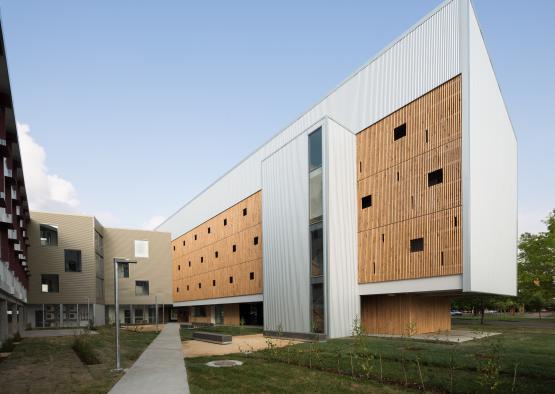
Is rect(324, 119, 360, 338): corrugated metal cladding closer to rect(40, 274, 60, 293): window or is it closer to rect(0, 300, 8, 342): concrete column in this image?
rect(0, 300, 8, 342): concrete column

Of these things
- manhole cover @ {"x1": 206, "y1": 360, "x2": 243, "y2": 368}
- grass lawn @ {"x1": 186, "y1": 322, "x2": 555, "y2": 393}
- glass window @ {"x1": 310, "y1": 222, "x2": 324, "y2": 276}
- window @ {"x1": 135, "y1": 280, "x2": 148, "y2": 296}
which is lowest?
window @ {"x1": 135, "y1": 280, "x2": 148, "y2": 296}

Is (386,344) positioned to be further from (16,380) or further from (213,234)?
(213,234)

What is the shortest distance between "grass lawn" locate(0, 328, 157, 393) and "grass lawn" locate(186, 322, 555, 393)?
2.76m

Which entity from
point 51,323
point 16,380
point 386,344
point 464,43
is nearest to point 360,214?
point 386,344

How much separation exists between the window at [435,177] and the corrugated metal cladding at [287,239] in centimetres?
859

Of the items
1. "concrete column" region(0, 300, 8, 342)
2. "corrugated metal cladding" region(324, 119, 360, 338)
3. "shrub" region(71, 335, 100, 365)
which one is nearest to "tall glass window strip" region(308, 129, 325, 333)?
"corrugated metal cladding" region(324, 119, 360, 338)

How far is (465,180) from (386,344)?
30.8 feet

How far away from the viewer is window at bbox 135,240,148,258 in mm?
53688

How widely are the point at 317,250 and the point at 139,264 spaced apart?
3516cm

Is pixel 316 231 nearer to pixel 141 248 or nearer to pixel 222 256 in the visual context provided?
pixel 222 256

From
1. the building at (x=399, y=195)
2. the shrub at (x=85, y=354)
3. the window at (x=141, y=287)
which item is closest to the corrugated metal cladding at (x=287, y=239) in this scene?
the building at (x=399, y=195)

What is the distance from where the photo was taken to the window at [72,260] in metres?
41.8

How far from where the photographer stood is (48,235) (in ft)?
136

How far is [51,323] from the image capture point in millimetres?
40375
